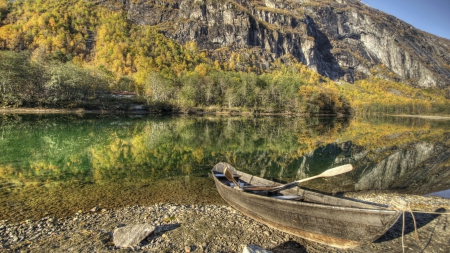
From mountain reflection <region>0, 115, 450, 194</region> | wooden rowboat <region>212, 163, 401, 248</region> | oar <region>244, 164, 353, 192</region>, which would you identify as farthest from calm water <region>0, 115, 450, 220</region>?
wooden rowboat <region>212, 163, 401, 248</region>

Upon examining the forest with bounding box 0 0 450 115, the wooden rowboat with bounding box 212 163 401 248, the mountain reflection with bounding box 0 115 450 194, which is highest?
the forest with bounding box 0 0 450 115

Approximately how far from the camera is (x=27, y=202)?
10664 mm

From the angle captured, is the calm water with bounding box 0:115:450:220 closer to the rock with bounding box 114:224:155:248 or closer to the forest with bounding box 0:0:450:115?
the rock with bounding box 114:224:155:248

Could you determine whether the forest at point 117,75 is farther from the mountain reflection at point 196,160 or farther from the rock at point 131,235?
the rock at point 131,235

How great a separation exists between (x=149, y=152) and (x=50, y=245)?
16.0m

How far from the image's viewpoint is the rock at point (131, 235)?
7455mm

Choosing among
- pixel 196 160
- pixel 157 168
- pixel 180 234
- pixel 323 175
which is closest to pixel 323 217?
pixel 323 175

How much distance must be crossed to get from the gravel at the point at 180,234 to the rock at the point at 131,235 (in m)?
0.17

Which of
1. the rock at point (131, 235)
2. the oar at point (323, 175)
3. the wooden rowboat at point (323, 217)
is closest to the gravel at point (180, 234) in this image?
the rock at point (131, 235)

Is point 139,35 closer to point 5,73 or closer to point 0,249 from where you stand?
point 5,73

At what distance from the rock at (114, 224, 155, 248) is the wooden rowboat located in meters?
3.60

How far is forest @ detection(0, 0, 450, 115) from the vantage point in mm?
61312

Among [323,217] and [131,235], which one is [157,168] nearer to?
[131,235]

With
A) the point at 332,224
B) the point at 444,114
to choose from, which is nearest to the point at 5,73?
the point at 332,224
